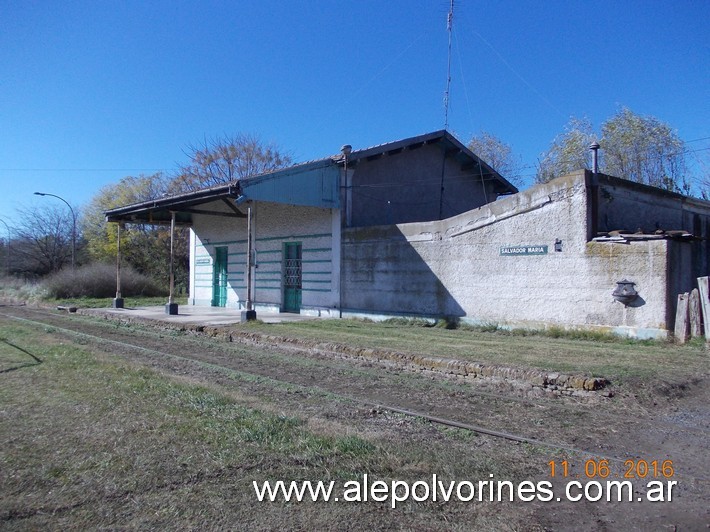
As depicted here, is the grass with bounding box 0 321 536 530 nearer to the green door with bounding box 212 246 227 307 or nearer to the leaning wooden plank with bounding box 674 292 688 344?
the leaning wooden plank with bounding box 674 292 688 344

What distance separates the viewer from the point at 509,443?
5.66 meters

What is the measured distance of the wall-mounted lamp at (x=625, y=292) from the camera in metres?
11.9

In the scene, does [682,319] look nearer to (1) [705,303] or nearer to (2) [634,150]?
(1) [705,303]

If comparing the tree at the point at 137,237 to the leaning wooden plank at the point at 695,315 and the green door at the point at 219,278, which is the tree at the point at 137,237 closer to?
the green door at the point at 219,278

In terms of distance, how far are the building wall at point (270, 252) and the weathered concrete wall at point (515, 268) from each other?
3.54 feet

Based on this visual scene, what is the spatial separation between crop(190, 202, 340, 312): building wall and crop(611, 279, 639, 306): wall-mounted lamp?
903 centimetres

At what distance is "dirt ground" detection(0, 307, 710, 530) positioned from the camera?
408cm

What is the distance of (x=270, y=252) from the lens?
2170 cm

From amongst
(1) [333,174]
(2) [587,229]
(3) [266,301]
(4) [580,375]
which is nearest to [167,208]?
(3) [266,301]

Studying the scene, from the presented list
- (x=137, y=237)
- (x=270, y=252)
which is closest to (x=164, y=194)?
(x=137, y=237)

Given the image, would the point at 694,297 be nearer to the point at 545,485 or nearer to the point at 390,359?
the point at 390,359

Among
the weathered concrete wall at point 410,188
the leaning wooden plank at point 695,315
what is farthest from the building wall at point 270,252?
the leaning wooden plank at point 695,315

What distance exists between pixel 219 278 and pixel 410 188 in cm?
990

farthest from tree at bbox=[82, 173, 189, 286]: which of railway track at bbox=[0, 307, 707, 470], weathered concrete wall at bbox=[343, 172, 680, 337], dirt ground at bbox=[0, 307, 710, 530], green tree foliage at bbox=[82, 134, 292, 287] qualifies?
dirt ground at bbox=[0, 307, 710, 530]
